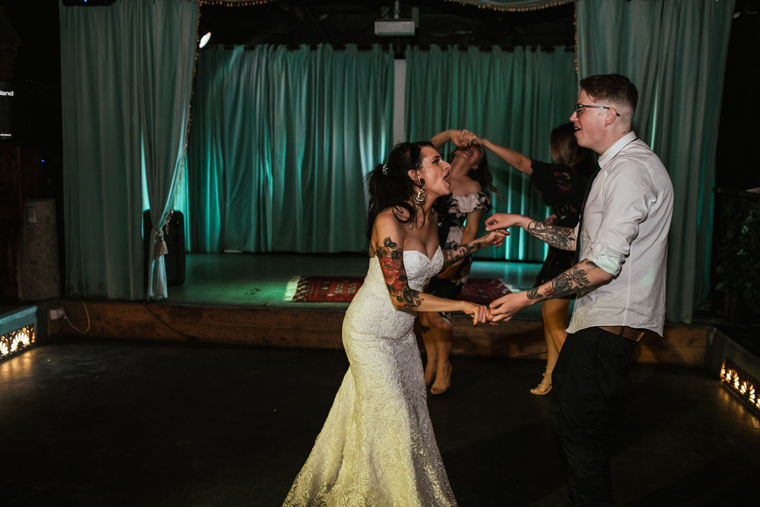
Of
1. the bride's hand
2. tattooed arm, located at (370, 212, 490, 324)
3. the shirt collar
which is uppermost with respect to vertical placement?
the shirt collar

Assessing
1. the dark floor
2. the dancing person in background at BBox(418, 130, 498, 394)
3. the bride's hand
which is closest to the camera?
the bride's hand

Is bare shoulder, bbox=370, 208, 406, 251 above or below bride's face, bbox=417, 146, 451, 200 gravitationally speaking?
below

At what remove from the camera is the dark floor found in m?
2.92

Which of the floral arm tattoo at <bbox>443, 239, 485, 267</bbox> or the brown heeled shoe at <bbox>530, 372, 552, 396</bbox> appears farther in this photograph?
the brown heeled shoe at <bbox>530, 372, 552, 396</bbox>

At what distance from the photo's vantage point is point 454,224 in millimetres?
3992

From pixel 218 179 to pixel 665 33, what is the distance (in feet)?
19.2

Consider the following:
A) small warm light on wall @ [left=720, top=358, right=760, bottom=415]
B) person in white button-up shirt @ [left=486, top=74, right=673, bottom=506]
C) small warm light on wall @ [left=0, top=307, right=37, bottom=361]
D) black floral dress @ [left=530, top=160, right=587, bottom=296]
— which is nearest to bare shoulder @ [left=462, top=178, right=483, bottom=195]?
black floral dress @ [left=530, top=160, right=587, bottom=296]

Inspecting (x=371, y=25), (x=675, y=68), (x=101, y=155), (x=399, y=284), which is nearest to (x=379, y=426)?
(x=399, y=284)

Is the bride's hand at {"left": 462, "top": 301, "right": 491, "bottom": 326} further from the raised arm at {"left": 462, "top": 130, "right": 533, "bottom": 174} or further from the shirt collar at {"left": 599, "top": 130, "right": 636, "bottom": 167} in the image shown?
the raised arm at {"left": 462, "top": 130, "right": 533, "bottom": 174}

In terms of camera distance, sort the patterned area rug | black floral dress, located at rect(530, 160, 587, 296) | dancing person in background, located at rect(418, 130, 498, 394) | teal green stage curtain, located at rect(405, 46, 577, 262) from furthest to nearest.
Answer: teal green stage curtain, located at rect(405, 46, 577, 262) < the patterned area rug < dancing person in background, located at rect(418, 130, 498, 394) < black floral dress, located at rect(530, 160, 587, 296)

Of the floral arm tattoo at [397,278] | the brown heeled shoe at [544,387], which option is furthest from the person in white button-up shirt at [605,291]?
the brown heeled shoe at [544,387]

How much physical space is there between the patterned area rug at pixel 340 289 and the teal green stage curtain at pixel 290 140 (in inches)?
76.5

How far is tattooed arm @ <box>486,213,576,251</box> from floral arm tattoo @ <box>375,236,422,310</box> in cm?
60

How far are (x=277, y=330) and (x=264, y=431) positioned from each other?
166 cm
